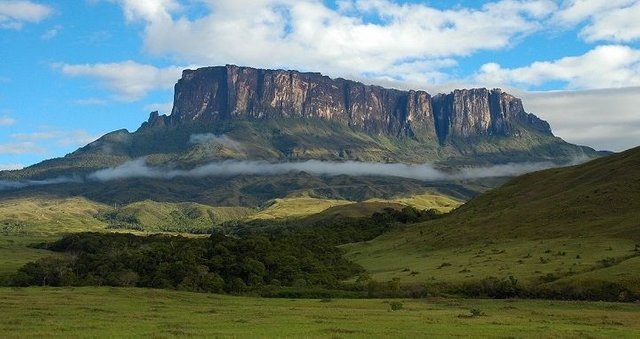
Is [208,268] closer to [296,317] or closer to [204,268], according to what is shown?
[204,268]

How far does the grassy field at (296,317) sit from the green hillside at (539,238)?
43.9 ft

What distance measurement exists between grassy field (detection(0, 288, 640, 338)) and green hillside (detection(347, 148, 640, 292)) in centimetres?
1338

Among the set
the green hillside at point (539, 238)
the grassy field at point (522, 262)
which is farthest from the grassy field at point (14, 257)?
the green hillside at point (539, 238)

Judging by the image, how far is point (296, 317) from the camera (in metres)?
Answer: 47.1

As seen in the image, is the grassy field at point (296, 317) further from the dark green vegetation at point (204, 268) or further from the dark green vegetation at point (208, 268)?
the dark green vegetation at point (204, 268)

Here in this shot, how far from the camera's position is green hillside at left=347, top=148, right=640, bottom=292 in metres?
73.2

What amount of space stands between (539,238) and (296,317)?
65.6 m

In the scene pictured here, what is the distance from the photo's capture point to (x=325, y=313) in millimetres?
50594

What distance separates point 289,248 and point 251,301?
4810 cm

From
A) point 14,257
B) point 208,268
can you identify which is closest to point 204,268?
point 208,268

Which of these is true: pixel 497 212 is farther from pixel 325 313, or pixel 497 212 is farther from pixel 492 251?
pixel 325 313

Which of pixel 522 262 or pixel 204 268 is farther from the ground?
pixel 522 262

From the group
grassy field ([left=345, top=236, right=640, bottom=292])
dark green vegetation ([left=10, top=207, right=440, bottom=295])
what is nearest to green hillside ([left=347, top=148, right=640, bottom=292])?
grassy field ([left=345, top=236, right=640, bottom=292])

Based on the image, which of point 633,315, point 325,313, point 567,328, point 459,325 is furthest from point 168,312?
point 633,315
